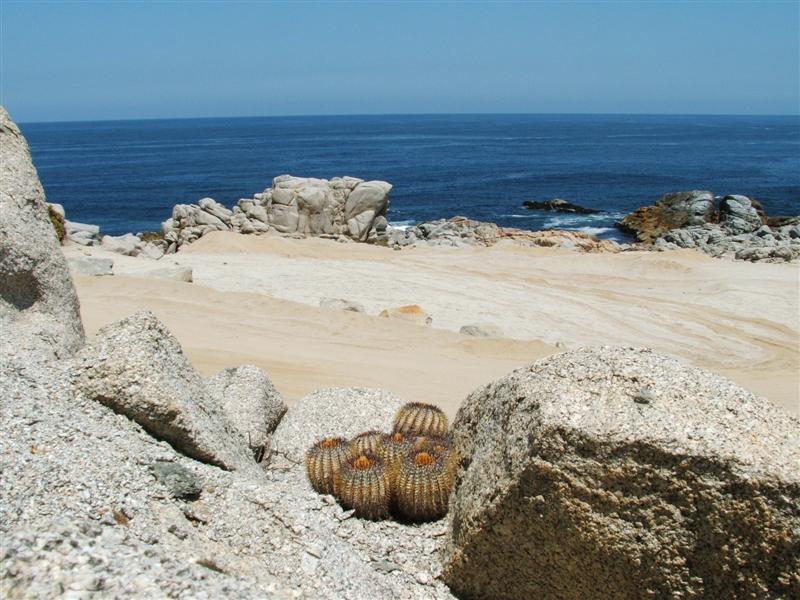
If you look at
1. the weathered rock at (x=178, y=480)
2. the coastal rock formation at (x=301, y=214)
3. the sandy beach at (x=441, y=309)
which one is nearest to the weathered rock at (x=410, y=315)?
the sandy beach at (x=441, y=309)

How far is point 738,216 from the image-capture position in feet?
122

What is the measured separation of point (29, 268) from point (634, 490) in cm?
551

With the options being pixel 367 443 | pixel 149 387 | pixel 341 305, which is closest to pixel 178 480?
pixel 149 387

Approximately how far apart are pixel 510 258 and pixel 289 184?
384 inches

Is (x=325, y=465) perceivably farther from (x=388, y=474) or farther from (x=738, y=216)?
(x=738, y=216)

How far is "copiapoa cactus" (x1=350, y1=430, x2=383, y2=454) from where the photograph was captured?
19.4 ft

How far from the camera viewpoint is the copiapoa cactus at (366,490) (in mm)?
5480

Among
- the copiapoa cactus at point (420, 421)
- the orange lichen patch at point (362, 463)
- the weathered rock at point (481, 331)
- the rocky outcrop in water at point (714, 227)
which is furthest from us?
the rocky outcrop in water at point (714, 227)

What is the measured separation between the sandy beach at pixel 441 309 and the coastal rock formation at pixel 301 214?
71.6 inches

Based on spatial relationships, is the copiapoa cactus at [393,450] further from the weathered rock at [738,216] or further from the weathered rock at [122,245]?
the weathered rock at [738,216]

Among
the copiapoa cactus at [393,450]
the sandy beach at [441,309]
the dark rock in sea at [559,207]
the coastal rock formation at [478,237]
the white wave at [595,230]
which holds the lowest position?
the white wave at [595,230]

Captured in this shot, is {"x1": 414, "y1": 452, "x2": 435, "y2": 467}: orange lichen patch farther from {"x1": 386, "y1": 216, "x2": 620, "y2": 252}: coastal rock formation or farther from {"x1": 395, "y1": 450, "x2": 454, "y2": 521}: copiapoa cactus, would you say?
{"x1": 386, "y1": 216, "x2": 620, "y2": 252}: coastal rock formation

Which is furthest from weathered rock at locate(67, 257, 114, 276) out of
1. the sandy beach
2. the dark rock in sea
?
the dark rock in sea

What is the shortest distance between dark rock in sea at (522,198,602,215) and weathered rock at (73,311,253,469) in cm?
4324
